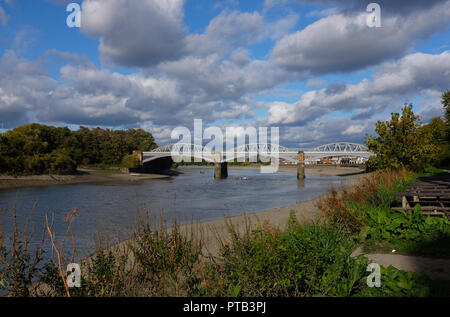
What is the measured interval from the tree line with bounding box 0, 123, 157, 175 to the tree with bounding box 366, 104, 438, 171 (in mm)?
57904

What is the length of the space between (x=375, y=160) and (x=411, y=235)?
1656 centimetres

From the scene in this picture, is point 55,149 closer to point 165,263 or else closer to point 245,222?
point 245,222

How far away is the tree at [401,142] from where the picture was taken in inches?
859

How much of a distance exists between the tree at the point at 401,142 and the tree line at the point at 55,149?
57904mm

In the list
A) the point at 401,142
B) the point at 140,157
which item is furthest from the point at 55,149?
the point at 401,142

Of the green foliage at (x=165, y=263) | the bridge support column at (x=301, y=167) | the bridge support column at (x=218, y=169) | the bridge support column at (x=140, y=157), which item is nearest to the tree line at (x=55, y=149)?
the bridge support column at (x=140, y=157)

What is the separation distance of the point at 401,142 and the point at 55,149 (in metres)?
72.4

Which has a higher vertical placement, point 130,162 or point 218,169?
point 130,162

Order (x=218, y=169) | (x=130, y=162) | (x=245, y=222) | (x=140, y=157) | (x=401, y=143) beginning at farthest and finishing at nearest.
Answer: (x=140, y=157) < (x=130, y=162) < (x=218, y=169) < (x=401, y=143) < (x=245, y=222)

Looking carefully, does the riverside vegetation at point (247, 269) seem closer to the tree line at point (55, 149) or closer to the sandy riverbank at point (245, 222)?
the sandy riverbank at point (245, 222)

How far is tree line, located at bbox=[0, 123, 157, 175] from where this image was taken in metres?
60.7

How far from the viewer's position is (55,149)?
7531cm

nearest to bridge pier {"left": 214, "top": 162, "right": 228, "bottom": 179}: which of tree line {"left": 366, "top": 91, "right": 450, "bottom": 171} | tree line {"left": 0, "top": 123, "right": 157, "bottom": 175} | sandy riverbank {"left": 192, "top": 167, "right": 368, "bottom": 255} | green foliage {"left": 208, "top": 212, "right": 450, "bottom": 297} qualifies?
tree line {"left": 0, "top": 123, "right": 157, "bottom": 175}

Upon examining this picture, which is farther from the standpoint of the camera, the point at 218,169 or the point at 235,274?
the point at 218,169
